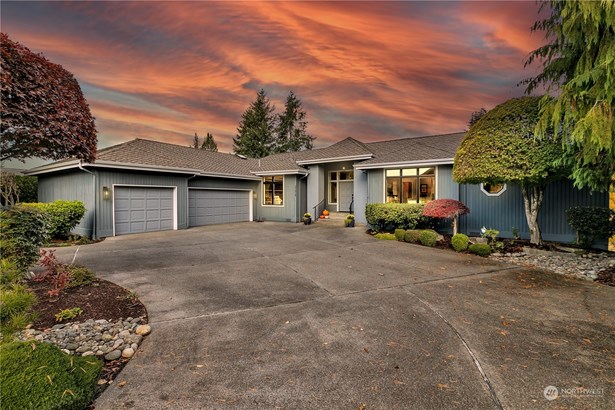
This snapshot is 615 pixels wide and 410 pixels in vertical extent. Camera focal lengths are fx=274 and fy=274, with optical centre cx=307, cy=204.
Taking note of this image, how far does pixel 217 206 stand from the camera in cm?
1548

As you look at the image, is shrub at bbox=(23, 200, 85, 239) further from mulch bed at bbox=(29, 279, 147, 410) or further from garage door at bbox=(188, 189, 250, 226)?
mulch bed at bbox=(29, 279, 147, 410)

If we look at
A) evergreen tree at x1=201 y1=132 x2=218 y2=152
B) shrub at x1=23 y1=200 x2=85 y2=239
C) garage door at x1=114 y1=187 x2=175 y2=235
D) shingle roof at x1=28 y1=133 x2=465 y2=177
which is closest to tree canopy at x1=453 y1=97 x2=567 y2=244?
shingle roof at x1=28 y1=133 x2=465 y2=177

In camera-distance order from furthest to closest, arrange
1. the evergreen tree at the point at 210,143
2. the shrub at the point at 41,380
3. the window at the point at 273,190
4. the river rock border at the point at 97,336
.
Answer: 1. the evergreen tree at the point at 210,143
2. the window at the point at 273,190
3. the river rock border at the point at 97,336
4. the shrub at the point at 41,380

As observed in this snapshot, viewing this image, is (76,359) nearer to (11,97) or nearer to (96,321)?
(96,321)

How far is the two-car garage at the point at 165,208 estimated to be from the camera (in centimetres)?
1156

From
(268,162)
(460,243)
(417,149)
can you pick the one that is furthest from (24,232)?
(268,162)

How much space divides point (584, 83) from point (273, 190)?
14099 mm

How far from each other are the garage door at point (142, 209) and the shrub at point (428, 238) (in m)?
11.0

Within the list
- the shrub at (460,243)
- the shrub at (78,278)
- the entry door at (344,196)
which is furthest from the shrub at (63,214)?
the shrub at (460,243)

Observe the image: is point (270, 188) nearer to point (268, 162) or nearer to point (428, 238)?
point (268, 162)

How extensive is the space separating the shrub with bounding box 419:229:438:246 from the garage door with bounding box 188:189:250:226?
1074 cm

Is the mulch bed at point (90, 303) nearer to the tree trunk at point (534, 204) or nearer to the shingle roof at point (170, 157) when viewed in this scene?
the shingle roof at point (170, 157)

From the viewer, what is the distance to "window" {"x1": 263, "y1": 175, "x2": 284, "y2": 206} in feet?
55.3

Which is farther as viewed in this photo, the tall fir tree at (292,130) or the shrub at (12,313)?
the tall fir tree at (292,130)
